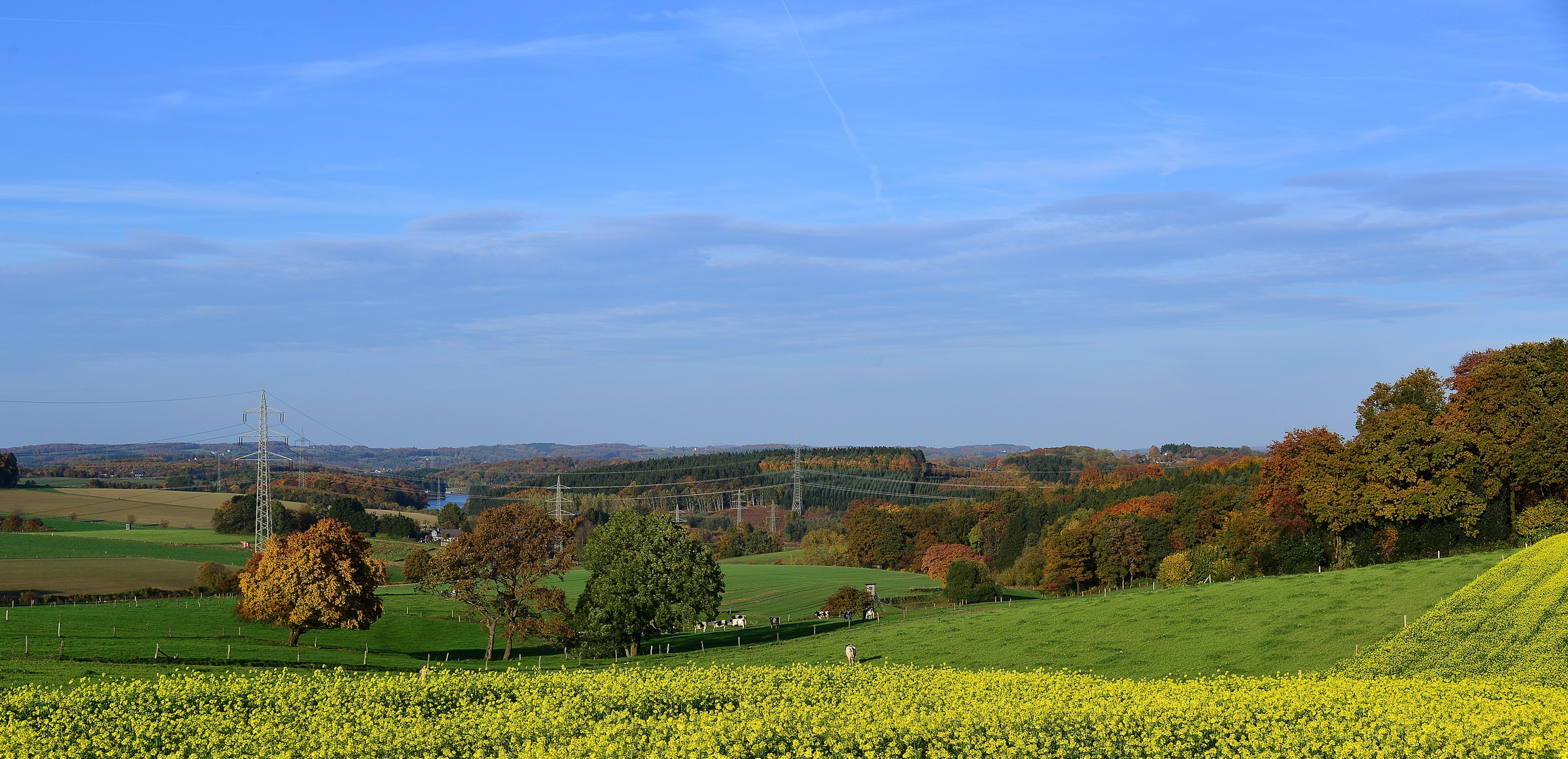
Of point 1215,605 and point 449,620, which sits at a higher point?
point 1215,605

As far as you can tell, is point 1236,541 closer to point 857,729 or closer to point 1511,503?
point 1511,503

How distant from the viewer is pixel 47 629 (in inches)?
2168

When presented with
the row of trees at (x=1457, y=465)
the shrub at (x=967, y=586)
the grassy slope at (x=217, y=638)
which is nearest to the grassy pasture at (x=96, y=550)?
the grassy slope at (x=217, y=638)

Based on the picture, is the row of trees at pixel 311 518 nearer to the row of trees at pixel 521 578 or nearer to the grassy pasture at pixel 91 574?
the grassy pasture at pixel 91 574

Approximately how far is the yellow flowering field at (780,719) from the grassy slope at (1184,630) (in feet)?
47.6

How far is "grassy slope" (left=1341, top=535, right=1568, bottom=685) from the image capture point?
29062mm

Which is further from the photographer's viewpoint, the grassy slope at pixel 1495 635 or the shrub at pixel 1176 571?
the shrub at pixel 1176 571

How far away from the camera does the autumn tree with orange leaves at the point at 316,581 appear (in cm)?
5303

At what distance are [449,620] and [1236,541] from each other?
62.1 meters

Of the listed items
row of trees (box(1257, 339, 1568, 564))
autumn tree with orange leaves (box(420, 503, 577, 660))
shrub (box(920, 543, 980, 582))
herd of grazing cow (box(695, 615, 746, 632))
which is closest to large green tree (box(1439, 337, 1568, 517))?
row of trees (box(1257, 339, 1568, 564))

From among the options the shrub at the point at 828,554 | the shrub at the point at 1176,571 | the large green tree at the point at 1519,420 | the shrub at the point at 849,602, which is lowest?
the shrub at the point at 828,554

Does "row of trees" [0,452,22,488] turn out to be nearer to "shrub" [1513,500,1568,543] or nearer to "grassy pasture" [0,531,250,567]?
"grassy pasture" [0,531,250,567]

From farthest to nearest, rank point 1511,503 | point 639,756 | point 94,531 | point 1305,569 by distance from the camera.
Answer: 1. point 94,531
2. point 1305,569
3. point 1511,503
4. point 639,756

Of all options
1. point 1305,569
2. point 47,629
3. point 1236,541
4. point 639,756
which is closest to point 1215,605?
point 1305,569
